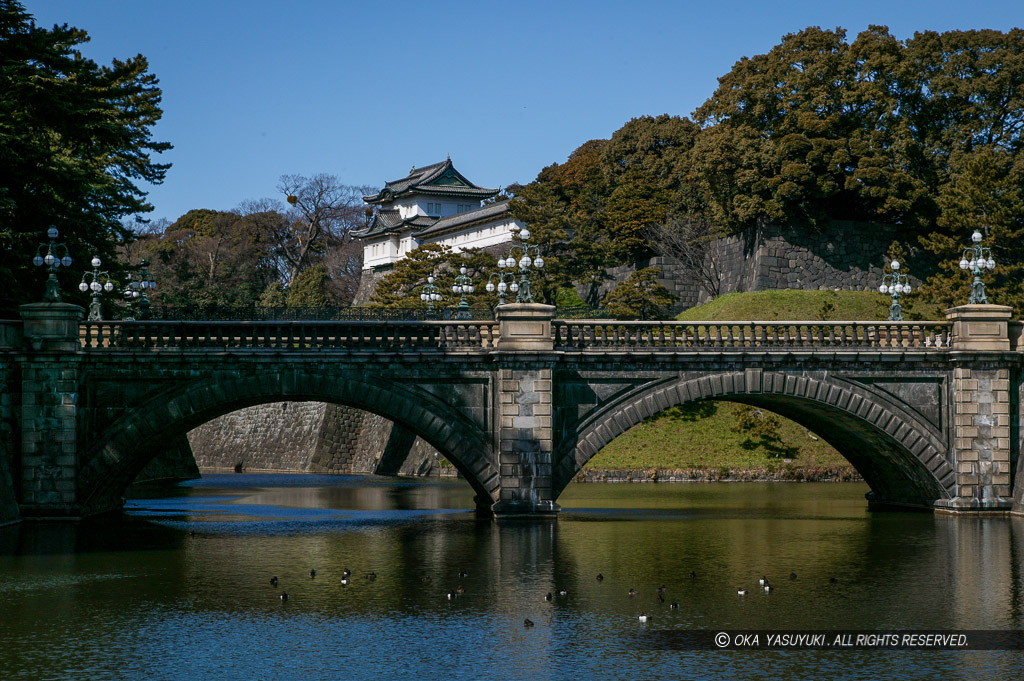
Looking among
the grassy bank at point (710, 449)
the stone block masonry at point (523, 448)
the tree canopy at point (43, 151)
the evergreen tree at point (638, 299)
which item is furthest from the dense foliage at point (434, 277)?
the stone block masonry at point (523, 448)

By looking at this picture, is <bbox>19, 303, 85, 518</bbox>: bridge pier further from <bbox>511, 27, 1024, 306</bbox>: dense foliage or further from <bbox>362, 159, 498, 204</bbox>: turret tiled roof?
<bbox>362, 159, 498, 204</bbox>: turret tiled roof

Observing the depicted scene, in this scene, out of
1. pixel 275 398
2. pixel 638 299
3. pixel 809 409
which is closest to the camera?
pixel 275 398

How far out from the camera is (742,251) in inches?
2822

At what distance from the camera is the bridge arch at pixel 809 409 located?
36125mm

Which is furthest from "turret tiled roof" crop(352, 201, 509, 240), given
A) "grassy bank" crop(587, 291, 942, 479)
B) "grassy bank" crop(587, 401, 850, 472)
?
"grassy bank" crop(587, 401, 850, 472)

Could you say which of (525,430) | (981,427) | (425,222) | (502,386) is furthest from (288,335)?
(425,222)

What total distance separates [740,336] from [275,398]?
580 inches

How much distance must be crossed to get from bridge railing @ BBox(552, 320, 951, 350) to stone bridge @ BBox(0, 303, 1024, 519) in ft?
0.25

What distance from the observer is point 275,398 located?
36438 millimetres

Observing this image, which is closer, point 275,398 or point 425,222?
point 275,398

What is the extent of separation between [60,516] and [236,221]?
87.8 m

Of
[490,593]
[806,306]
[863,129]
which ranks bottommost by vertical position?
[490,593]

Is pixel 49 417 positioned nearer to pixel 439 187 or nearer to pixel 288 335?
pixel 288 335

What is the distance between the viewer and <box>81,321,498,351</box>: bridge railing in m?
35.1
